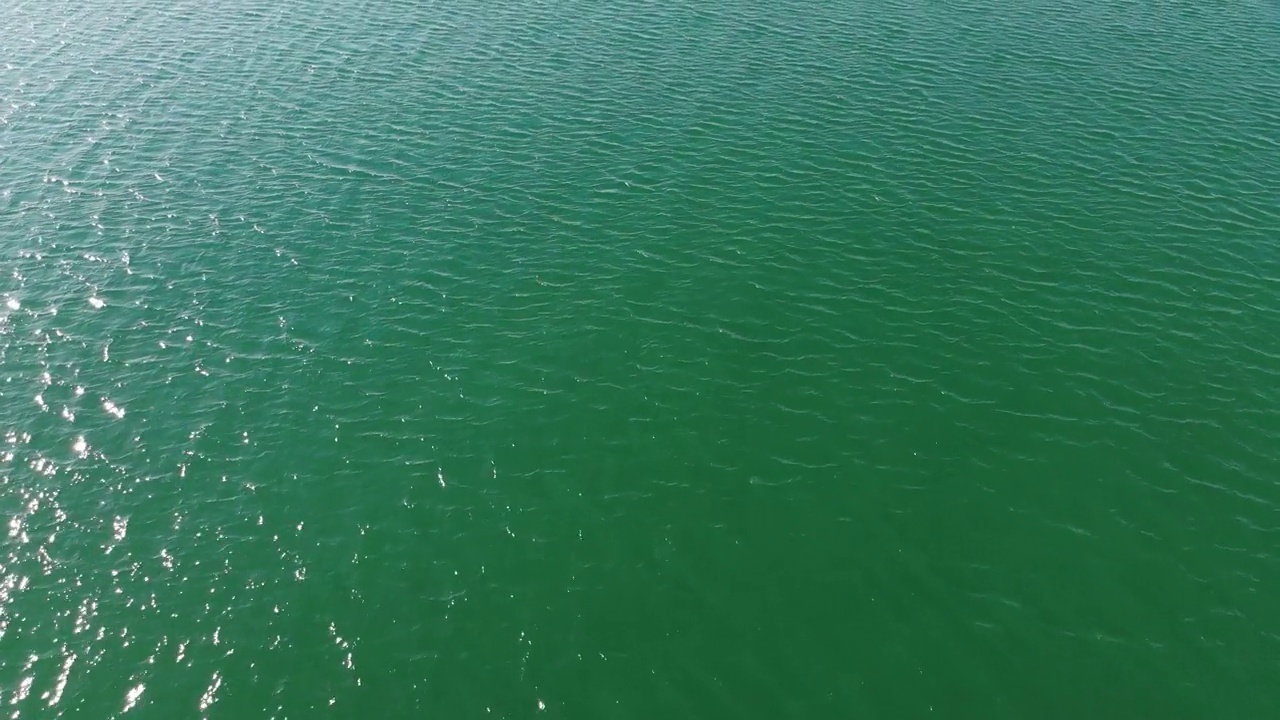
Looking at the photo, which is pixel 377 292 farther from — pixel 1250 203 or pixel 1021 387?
pixel 1250 203

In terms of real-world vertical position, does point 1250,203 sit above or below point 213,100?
above

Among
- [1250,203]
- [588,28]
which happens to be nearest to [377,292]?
[588,28]

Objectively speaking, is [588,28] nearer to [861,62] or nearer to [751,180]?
[861,62]

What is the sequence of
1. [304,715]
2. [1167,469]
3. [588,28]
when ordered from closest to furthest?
1. [304,715]
2. [1167,469]
3. [588,28]

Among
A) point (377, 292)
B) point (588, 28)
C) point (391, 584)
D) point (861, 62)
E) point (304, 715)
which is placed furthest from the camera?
point (588, 28)

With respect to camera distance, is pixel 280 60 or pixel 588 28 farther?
pixel 588 28

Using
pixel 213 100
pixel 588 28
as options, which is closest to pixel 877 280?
pixel 588 28
